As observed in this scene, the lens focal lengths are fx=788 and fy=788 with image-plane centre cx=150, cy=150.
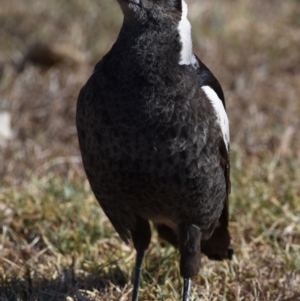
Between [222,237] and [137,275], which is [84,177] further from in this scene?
[137,275]

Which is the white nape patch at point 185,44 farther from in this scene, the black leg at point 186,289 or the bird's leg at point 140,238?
the black leg at point 186,289

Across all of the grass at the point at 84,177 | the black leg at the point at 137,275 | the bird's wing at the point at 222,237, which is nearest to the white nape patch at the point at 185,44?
the bird's wing at the point at 222,237

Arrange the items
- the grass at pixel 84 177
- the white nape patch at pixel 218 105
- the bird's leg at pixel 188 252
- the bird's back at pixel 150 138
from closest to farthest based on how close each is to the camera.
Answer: the bird's back at pixel 150 138 < the white nape patch at pixel 218 105 < the bird's leg at pixel 188 252 < the grass at pixel 84 177

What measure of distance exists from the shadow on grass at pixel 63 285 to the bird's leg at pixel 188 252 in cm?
42

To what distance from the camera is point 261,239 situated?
4.44 m

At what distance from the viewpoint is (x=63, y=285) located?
12.8ft

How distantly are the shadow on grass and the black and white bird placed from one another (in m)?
0.28

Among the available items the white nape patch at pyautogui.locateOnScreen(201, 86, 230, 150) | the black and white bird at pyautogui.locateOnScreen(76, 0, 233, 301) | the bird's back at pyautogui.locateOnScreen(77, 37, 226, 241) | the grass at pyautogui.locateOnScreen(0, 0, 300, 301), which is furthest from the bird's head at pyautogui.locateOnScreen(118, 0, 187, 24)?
the grass at pyautogui.locateOnScreen(0, 0, 300, 301)

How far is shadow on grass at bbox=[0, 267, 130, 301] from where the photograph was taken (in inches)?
145

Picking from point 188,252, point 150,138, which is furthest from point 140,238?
point 150,138

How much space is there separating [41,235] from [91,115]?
1217mm

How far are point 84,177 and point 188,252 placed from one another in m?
1.89

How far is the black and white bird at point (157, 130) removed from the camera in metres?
3.38

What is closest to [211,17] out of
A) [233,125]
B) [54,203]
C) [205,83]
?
[233,125]
